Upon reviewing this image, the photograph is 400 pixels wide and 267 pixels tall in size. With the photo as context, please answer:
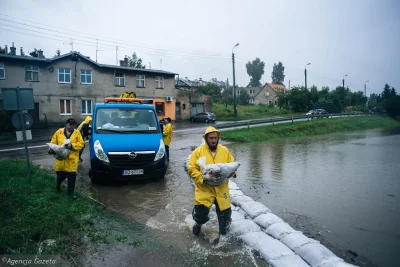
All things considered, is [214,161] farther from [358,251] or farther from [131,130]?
[131,130]

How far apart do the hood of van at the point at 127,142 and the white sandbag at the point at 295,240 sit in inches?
170

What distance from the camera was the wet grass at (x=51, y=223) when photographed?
4.00m

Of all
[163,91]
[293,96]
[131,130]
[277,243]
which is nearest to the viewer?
[277,243]

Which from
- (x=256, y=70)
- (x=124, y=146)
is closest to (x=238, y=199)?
(x=124, y=146)

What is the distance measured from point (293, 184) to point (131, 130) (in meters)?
4.84

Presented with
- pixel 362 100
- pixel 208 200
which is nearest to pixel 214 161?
pixel 208 200

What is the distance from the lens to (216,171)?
407cm

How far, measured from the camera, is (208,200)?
14.0ft

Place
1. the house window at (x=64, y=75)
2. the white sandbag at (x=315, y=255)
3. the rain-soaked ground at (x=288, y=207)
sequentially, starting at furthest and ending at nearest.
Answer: the house window at (x=64, y=75)
the rain-soaked ground at (x=288, y=207)
the white sandbag at (x=315, y=255)

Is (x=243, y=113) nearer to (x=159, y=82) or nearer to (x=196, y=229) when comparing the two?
(x=159, y=82)

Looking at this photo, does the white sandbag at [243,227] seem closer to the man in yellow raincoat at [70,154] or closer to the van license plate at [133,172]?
the van license plate at [133,172]

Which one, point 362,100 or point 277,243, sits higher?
point 362,100

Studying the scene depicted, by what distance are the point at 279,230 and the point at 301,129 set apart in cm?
2119

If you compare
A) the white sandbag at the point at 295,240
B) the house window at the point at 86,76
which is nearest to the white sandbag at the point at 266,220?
the white sandbag at the point at 295,240
